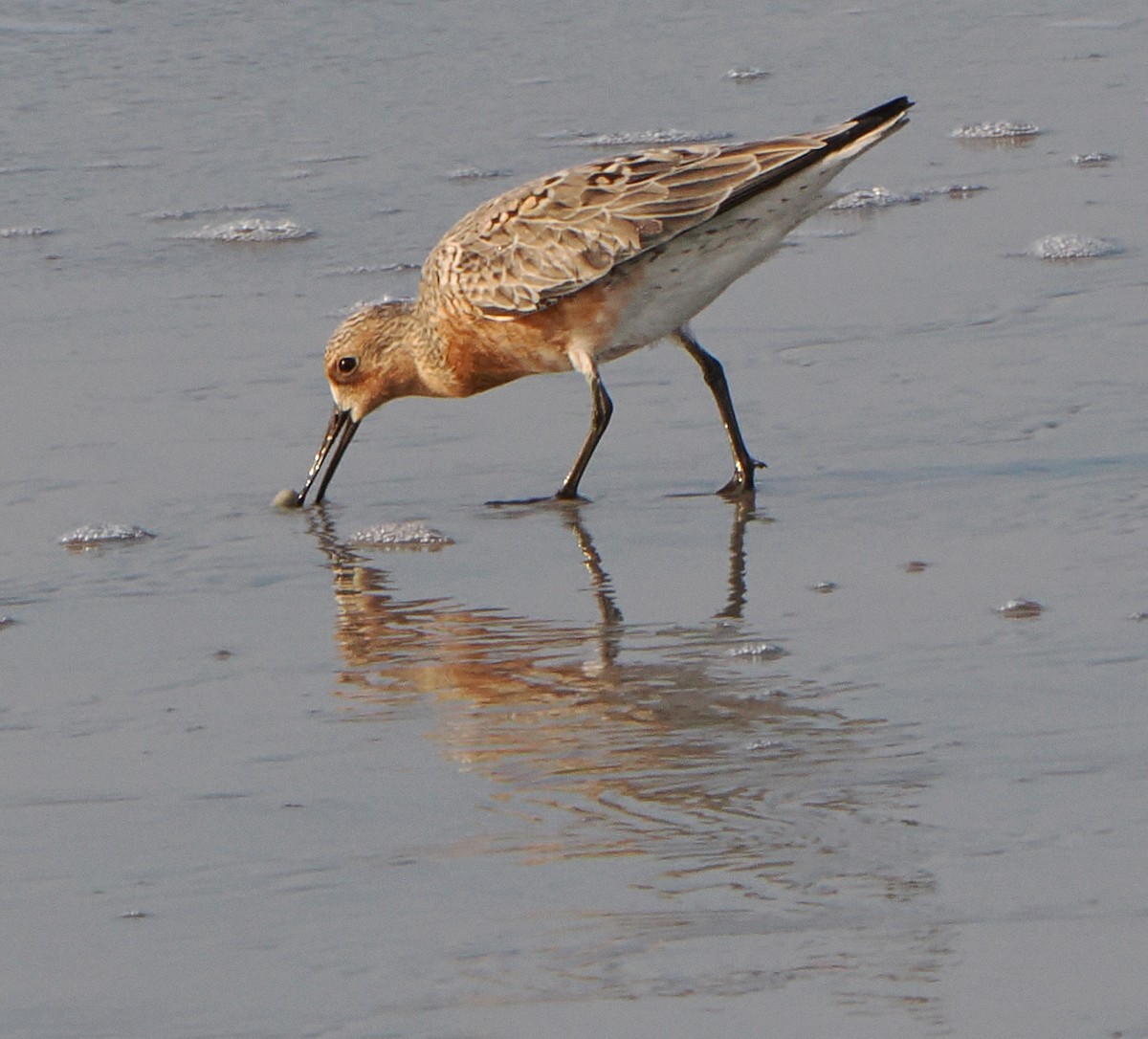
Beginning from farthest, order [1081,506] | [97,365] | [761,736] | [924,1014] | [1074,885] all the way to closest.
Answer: [97,365], [1081,506], [761,736], [1074,885], [924,1014]

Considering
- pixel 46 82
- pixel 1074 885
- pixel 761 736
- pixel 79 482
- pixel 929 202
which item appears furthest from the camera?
pixel 46 82

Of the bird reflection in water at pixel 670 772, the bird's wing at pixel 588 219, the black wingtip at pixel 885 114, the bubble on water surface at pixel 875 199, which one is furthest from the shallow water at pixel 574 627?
the black wingtip at pixel 885 114

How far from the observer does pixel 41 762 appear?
4695 millimetres

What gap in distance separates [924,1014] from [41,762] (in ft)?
6.70

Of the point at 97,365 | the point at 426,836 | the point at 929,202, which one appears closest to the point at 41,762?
the point at 426,836

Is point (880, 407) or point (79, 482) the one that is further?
point (880, 407)

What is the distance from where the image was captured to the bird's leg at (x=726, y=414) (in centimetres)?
668

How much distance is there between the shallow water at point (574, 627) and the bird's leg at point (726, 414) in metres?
0.09

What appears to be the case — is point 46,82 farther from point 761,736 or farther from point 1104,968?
point 1104,968

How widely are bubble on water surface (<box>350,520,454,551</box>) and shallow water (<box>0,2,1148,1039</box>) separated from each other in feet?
0.16

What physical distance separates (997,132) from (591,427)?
14.6ft

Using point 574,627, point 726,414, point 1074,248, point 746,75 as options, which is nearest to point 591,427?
point 726,414

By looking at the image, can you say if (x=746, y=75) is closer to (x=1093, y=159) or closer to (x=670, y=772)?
(x=1093, y=159)

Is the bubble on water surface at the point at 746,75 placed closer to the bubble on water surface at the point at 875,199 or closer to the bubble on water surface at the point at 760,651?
the bubble on water surface at the point at 875,199
